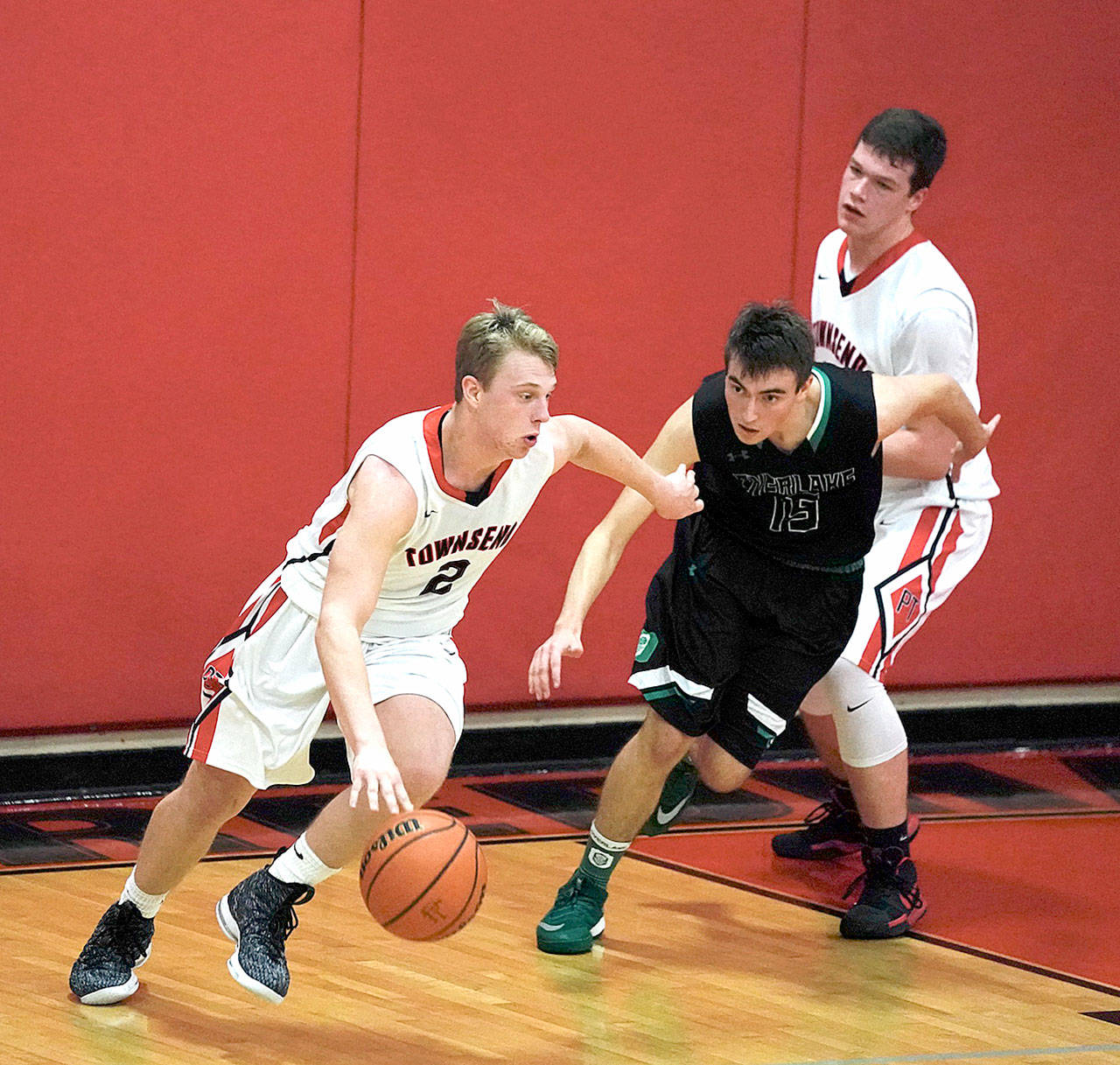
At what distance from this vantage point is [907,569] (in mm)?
5121

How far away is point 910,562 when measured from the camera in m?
5.14

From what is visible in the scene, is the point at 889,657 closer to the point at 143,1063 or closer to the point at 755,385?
the point at 755,385

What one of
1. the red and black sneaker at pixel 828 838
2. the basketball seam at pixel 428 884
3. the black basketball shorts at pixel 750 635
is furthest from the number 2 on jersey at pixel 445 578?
the red and black sneaker at pixel 828 838

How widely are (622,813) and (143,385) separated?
2101 millimetres

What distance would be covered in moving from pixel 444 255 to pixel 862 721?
2185 mm

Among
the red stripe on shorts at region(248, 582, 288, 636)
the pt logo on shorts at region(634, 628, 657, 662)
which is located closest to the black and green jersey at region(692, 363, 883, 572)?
the pt logo on shorts at region(634, 628, 657, 662)

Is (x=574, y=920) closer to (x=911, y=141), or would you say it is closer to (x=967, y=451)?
(x=967, y=451)

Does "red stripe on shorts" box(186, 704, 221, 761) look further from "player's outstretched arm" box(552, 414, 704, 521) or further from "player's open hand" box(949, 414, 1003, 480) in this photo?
"player's open hand" box(949, 414, 1003, 480)

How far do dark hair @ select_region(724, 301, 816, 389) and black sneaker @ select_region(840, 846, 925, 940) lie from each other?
52.3 inches

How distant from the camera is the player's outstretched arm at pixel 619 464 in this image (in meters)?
4.21

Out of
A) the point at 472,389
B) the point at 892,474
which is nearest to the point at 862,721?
the point at 892,474

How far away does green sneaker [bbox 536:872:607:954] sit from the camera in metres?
4.66

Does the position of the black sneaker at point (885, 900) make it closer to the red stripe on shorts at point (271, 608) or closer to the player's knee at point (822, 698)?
the player's knee at point (822, 698)

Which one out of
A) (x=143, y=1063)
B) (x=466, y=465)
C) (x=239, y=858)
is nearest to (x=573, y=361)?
(x=239, y=858)
